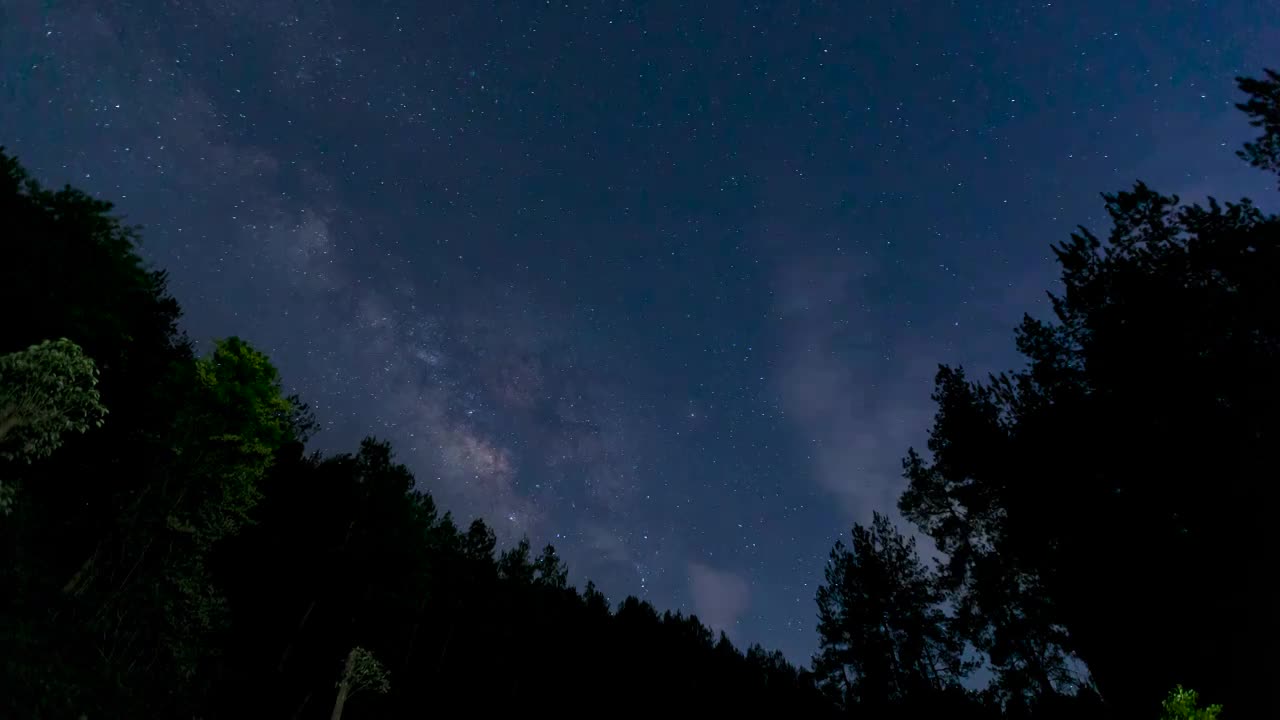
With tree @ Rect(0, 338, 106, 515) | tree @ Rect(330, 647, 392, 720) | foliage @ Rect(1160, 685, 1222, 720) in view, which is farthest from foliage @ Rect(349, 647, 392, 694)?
foliage @ Rect(1160, 685, 1222, 720)

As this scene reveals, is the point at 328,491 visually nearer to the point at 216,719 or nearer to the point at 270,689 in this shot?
the point at 270,689

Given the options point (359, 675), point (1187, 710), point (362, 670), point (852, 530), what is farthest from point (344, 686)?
point (852, 530)

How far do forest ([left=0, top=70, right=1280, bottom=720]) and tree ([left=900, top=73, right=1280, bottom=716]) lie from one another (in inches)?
3.1

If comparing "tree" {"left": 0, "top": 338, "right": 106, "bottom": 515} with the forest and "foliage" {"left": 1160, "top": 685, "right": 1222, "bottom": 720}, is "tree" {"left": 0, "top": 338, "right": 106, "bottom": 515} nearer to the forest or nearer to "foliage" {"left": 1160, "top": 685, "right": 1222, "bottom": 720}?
the forest

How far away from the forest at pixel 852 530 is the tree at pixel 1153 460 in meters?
0.08

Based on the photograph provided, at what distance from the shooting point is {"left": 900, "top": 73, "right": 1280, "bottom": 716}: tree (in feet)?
54.9

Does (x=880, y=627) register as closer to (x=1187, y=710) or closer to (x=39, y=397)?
(x=1187, y=710)

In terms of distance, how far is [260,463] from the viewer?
2402cm

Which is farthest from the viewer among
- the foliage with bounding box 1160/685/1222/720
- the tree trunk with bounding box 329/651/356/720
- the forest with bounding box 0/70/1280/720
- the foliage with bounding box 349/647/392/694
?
the foliage with bounding box 349/647/392/694

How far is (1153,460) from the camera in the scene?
61.3ft

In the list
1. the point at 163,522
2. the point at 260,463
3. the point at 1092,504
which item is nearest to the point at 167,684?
the point at 163,522

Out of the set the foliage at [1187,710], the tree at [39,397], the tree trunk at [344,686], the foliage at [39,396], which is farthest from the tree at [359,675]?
the foliage at [1187,710]

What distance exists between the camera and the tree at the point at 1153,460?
16.7 metres

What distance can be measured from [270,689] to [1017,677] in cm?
3688
